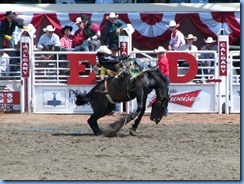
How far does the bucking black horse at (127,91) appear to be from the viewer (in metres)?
14.2

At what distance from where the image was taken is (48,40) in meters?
18.5

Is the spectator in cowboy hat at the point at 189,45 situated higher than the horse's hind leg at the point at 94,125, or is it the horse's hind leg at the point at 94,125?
the spectator in cowboy hat at the point at 189,45

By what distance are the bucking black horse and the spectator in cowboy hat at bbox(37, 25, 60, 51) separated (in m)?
4.07

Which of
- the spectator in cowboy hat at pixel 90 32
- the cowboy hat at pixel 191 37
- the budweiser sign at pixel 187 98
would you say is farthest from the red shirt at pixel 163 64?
the spectator in cowboy hat at pixel 90 32

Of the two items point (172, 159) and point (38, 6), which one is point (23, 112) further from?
point (172, 159)

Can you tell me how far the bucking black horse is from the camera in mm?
14234

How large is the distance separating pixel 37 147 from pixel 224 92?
556 centimetres

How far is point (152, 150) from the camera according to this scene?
1276 cm

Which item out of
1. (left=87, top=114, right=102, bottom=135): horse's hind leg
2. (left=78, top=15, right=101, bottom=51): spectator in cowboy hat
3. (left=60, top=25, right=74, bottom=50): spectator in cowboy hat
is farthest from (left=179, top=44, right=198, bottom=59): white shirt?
(left=87, top=114, right=102, bottom=135): horse's hind leg

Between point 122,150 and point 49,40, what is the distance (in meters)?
6.24

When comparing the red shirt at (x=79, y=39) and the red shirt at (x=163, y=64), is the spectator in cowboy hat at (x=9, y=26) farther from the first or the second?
the red shirt at (x=163, y=64)

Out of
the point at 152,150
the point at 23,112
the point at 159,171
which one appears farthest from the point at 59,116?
the point at 159,171

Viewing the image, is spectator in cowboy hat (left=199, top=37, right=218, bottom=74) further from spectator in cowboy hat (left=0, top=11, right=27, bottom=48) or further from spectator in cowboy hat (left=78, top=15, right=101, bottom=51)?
spectator in cowboy hat (left=0, top=11, right=27, bottom=48)

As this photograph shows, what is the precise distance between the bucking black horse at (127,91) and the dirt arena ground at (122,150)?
18.0 inches
